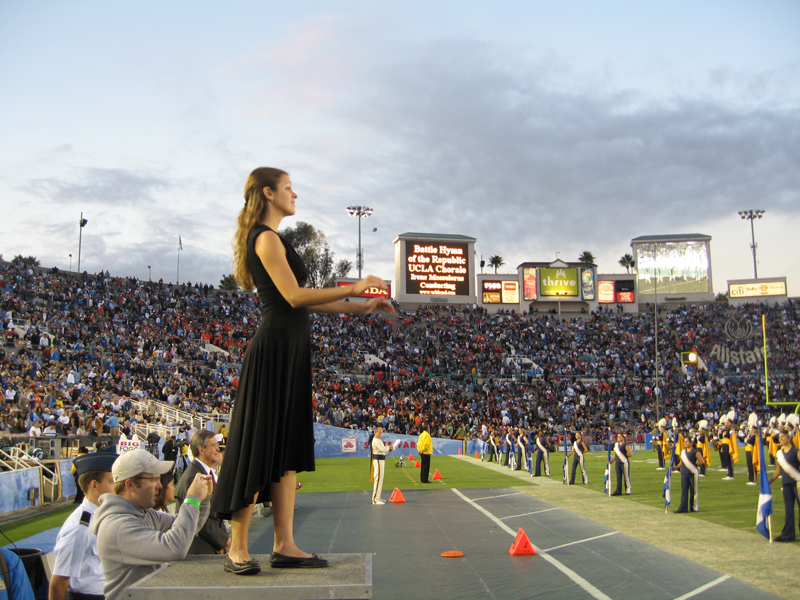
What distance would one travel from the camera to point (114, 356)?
34906 millimetres

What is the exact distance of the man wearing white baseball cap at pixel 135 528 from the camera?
3.41 meters

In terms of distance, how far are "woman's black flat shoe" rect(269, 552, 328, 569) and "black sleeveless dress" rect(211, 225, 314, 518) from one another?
0.95 feet

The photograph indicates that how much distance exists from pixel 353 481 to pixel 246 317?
28308 millimetres

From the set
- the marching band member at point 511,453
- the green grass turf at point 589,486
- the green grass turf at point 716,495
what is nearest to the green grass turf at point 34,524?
the green grass turf at point 589,486

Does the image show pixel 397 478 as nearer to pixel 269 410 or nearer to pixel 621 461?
pixel 621 461

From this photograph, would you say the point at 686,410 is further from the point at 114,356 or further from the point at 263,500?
the point at 263,500

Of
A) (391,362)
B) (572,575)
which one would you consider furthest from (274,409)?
(391,362)

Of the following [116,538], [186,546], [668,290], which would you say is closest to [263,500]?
[186,546]

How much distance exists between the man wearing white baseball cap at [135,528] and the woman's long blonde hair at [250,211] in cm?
119

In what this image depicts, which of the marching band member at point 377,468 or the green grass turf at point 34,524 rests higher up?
the marching band member at point 377,468

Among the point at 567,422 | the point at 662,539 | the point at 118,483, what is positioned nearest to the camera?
the point at 118,483

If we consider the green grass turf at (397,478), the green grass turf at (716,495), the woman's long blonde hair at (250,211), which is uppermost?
the woman's long blonde hair at (250,211)

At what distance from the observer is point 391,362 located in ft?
167

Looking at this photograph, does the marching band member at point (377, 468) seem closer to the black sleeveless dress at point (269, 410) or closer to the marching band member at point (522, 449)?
the marching band member at point (522, 449)
